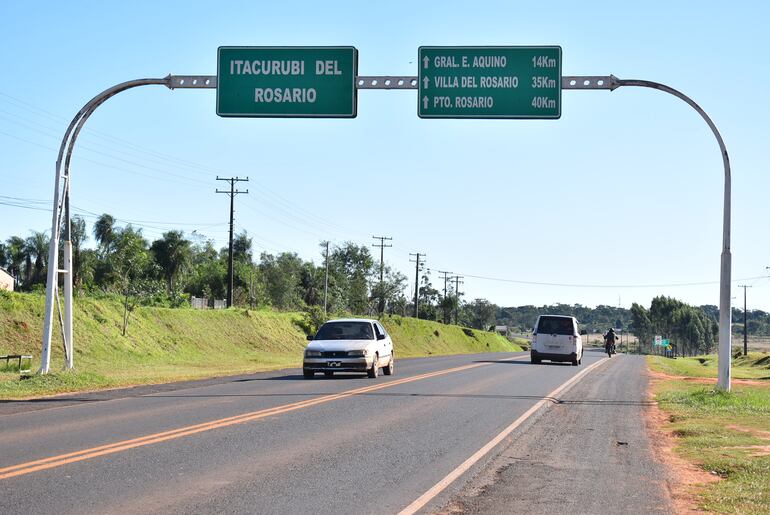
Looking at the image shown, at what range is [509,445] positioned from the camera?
40.2 feet

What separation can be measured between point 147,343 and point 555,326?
18750mm

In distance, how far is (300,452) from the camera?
1102 cm

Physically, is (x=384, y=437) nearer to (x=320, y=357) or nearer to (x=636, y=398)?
(x=636, y=398)

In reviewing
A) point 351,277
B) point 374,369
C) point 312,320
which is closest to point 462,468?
point 374,369

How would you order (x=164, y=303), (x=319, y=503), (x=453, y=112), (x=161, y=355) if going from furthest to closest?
(x=164, y=303) → (x=161, y=355) → (x=453, y=112) → (x=319, y=503)

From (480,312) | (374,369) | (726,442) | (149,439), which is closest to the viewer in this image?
(149,439)

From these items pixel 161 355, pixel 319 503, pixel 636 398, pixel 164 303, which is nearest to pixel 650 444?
pixel 319 503

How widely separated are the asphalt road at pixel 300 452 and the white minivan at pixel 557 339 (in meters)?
17.7

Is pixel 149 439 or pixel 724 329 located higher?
pixel 724 329

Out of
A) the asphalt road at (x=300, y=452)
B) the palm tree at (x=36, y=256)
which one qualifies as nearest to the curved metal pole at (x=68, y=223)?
the asphalt road at (x=300, y=452)

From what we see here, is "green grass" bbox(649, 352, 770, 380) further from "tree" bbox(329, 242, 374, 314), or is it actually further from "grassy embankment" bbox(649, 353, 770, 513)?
"tree" bbox(329, 242, 374, 314)

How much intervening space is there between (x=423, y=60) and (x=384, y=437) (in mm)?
9864

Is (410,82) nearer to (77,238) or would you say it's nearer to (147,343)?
(147,343)

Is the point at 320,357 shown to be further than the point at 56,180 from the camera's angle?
Yes
